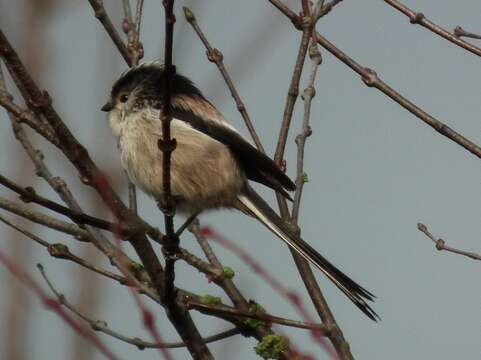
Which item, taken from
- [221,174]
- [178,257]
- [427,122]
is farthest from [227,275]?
[427,122]

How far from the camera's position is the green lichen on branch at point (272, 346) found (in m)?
3.01

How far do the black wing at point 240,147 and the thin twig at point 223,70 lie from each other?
54 mm

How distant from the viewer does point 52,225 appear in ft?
9.55

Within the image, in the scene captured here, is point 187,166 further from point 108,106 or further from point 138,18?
point 138,18

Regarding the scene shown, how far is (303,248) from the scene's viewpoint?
376 cm

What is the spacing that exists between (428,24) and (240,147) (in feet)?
→ 3.65

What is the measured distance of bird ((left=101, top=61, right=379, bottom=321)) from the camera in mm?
3898

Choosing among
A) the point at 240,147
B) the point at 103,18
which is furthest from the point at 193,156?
the point at 103,18

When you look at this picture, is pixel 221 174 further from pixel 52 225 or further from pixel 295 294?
pixel 295 294

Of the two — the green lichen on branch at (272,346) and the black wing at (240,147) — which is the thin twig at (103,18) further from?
the green lichen on branch at (272,346)

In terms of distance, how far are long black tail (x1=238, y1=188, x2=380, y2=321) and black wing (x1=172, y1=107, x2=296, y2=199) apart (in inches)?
4.3

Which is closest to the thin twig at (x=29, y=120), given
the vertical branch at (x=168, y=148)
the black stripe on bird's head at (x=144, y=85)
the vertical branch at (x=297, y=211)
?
the vertical branch at (x=168, y=148)

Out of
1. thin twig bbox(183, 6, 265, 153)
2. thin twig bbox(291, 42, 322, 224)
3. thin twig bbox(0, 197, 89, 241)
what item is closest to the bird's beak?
thin twig bbox(183, 6, 265, 153)

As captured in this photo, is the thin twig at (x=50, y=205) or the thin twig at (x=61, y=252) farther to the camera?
the thin twig at (x=61, y=252)
